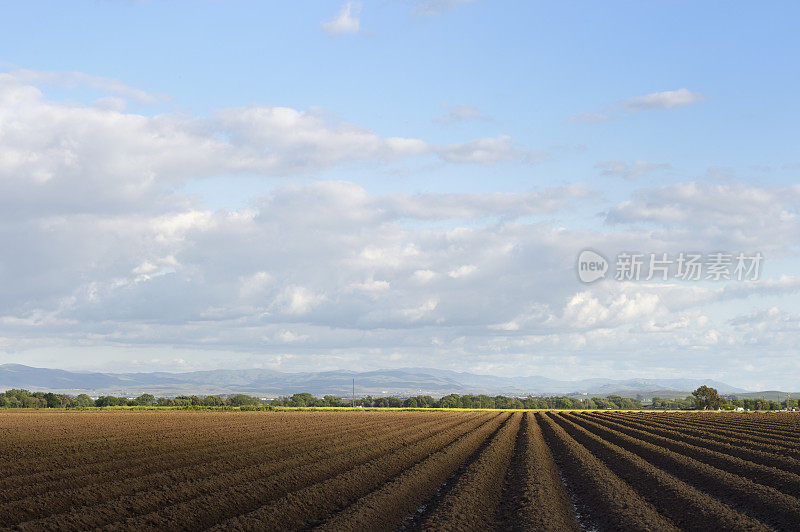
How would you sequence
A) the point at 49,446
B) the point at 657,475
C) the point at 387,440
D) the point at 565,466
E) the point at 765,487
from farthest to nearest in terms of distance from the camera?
1. the point at 387,440
2. the point at 49,446
3. the point at 565,466
4. the point at 657,475
5. the point at 765,487

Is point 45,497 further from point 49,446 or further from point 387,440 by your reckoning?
point 387,440

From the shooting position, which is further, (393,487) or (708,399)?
(708,399)

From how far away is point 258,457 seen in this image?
96.0 feet

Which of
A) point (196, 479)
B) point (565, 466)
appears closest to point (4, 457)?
point (196, 479)

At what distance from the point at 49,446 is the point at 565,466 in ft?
82.0

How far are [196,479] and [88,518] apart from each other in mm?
6472

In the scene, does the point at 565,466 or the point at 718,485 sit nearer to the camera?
→ the point at 718,485

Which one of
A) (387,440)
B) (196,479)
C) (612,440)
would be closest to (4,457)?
(196,479)

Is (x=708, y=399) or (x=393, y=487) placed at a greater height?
(x=393, y=487)

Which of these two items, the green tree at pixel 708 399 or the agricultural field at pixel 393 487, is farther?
the green tree at pixel 708 399

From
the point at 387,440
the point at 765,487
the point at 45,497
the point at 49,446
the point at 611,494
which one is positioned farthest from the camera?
the point at 387,440

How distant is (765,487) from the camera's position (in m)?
20.7

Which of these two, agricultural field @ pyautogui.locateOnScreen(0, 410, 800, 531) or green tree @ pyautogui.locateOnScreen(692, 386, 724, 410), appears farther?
green tree @ pyautogui.locateOnScreen(692, 386, 724, 410)

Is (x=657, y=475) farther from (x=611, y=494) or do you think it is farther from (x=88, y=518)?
(x=88, y=518)
